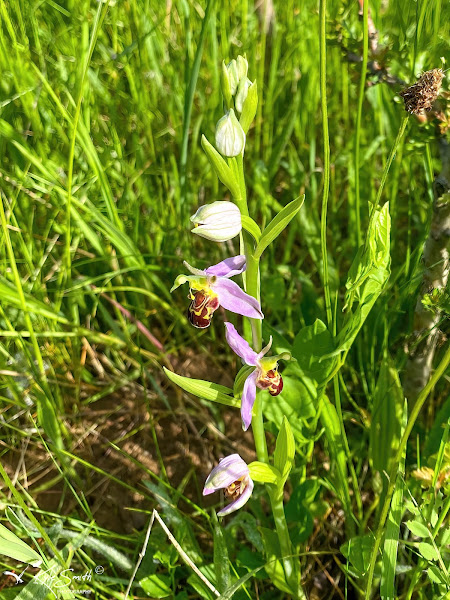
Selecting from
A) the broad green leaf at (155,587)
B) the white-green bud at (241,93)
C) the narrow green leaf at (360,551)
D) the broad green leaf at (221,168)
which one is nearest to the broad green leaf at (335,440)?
the narrow green leaf at (360,551)

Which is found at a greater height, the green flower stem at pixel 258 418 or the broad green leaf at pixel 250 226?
the broad green leaf at pixel 250 226

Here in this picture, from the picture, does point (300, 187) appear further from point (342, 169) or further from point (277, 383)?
point (277, 383)

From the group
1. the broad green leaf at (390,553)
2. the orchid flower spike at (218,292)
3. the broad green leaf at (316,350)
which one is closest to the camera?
the orchid flower spike at (218,292)

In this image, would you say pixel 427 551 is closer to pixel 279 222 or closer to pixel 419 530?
pixel 419 530

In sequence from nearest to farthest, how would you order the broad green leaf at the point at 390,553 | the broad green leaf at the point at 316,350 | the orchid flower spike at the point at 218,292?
1. the orchid flower spike at the point at 218,292
2. the broad green leaf at the point at 390,553
3. the broad green leaf at the point at 316,350

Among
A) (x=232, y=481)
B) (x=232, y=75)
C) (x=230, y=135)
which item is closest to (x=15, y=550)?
(x=232, y=481)

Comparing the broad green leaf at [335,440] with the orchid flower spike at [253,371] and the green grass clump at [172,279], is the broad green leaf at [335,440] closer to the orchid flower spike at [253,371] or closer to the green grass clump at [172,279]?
the green grass clump at [172,279]

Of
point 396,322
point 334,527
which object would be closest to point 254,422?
point 334,527
